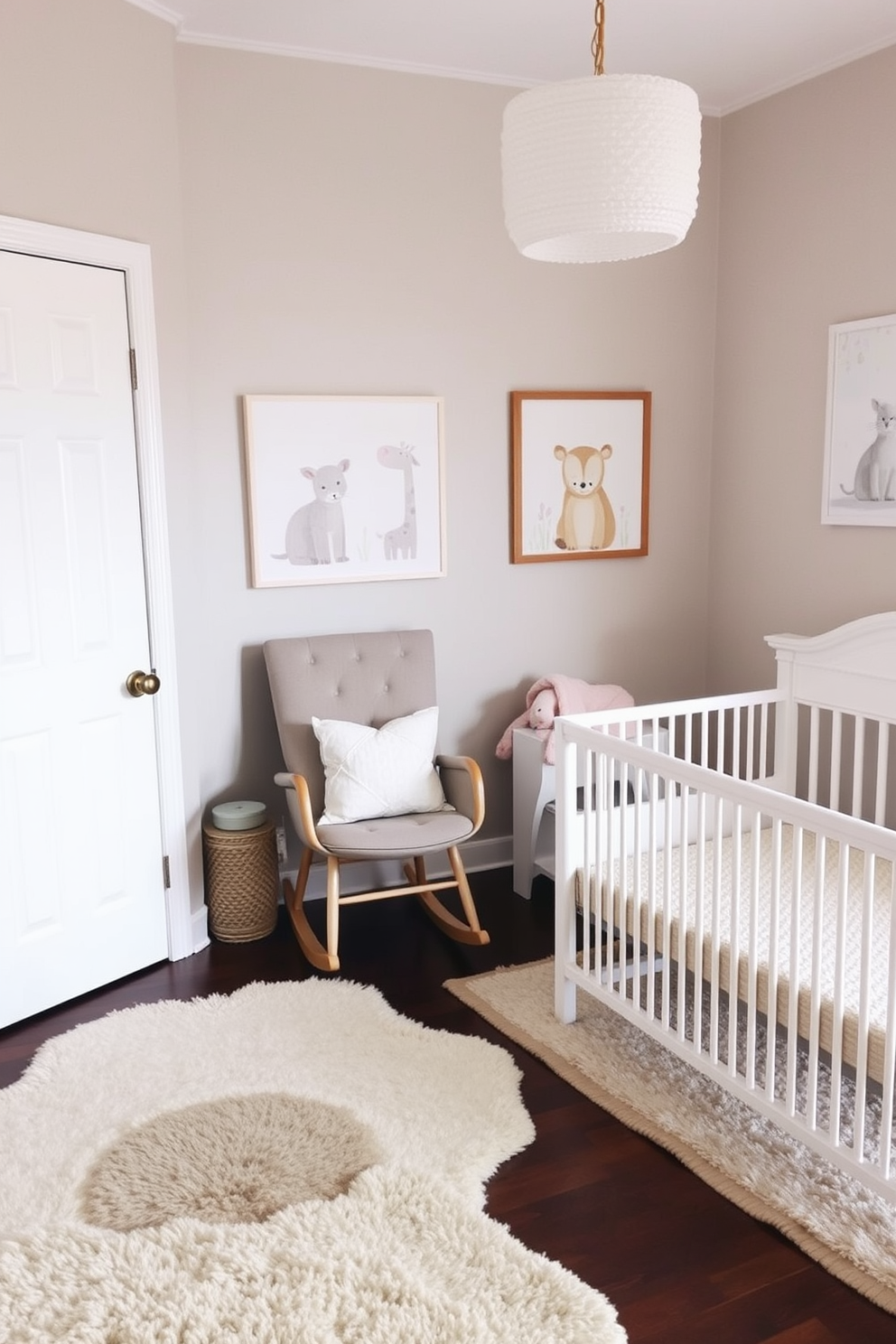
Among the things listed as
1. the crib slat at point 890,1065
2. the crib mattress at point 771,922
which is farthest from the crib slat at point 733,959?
the crib slat at point 890,1065

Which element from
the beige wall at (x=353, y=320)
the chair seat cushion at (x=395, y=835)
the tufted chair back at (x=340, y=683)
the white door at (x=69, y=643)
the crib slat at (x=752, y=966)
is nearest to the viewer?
the crib slat at (x=752, y=966)

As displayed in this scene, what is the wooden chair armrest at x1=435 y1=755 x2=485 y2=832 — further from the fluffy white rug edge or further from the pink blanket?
the fluffy white rug edge

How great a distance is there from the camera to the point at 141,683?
3082mm

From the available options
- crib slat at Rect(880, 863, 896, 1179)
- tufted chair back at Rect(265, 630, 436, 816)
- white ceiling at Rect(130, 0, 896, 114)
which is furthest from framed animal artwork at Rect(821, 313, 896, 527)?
crib slat at Rect(880, 863, 896, 1179)

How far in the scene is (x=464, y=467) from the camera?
3.77 metres

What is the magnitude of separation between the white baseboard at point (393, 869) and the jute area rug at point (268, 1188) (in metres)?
0.83

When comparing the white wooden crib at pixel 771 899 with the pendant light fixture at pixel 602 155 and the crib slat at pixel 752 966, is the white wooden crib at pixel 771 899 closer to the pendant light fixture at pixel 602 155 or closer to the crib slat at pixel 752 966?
the crib slat at pixel 752 966

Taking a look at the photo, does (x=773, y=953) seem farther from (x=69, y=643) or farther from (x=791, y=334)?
(x=791, y=334)

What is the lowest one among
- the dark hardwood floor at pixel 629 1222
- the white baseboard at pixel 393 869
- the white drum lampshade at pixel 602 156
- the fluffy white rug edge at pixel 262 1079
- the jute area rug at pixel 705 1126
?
the dark hardwood floor at pixel 629 1222

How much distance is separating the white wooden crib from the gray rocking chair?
1.53 ft

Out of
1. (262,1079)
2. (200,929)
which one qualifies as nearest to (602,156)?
(262,1079)

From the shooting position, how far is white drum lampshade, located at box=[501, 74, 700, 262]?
6.07ft

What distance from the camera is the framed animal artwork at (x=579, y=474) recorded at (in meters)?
3.84

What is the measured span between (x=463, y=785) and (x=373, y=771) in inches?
11.3
